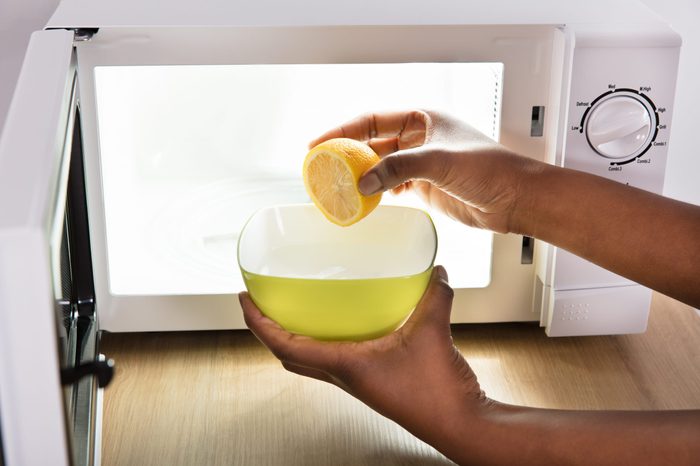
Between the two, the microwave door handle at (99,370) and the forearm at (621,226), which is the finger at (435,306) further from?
the microwave door handle at (99,370)

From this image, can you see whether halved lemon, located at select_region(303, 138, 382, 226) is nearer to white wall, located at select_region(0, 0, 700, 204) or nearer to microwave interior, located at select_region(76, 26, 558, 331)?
microwave interior, located at select_region(76, 26, 558, 331)

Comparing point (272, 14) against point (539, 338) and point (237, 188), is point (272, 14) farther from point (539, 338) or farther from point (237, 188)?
point (539, 338)

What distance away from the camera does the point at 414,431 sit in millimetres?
679

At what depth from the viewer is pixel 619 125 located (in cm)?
79

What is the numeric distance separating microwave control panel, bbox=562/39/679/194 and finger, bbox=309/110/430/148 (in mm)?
156

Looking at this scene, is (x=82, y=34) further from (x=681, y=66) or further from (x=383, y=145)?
(x=681, y=66)

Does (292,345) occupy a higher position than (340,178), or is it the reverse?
(340,178)

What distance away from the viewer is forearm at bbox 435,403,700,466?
63 cm

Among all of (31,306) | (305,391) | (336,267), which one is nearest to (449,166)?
(336,267)

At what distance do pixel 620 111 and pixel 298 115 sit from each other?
1.05ft

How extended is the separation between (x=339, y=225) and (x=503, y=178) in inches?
6.3

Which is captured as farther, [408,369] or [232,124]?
[232,124]

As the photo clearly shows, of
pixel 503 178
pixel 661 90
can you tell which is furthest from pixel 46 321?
pixel 661 90

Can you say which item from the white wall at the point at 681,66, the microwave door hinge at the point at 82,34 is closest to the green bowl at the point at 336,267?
the microwave door hinge at the point at 82,34
